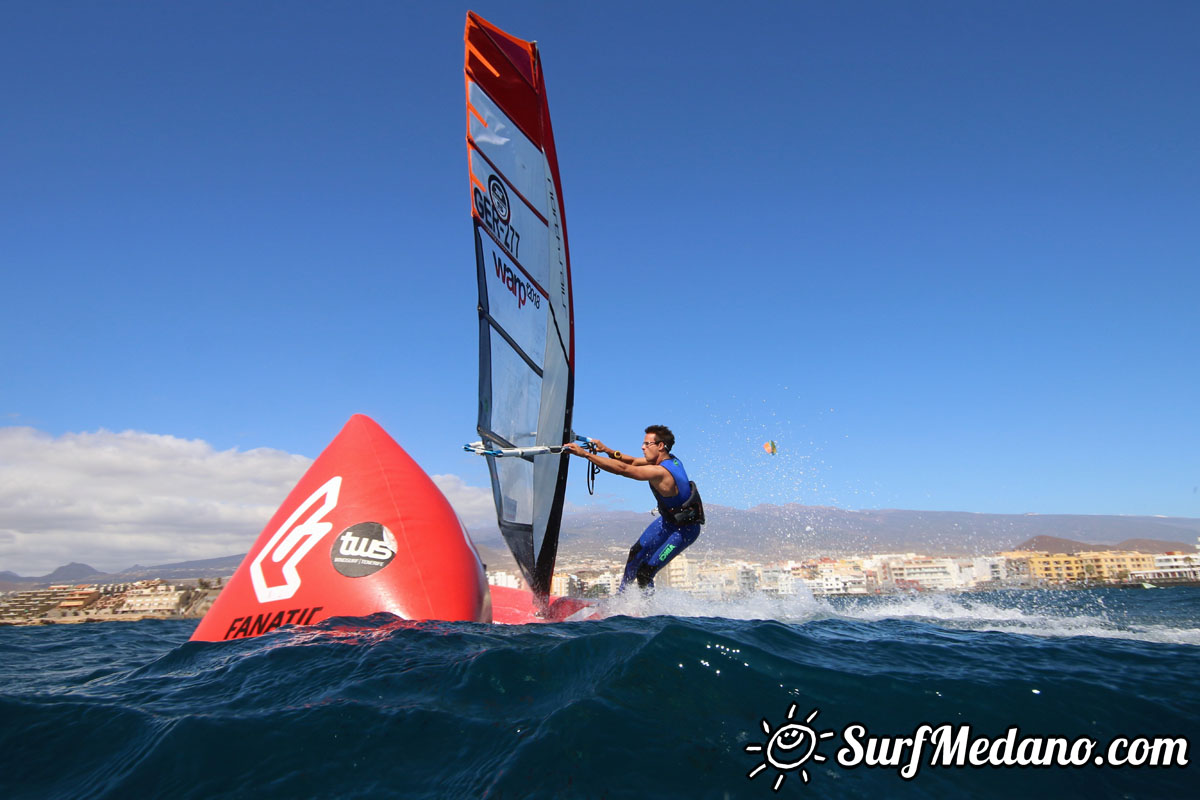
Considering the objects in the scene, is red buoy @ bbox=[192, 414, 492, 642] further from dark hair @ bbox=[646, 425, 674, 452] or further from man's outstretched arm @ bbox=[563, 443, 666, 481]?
dark hair @ bbox=[646, 425, 674, 452]

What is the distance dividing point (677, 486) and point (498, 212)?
4169 mm

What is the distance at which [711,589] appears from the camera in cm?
773

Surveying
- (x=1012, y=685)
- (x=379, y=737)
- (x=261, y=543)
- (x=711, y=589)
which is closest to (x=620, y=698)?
(x=379, y=737)

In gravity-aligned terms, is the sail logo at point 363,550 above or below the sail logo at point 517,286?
below

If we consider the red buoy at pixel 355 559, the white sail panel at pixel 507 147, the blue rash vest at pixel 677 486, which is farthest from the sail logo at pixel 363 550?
the white sail panel at pixel 507 147

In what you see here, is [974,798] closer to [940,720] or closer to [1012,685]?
[940,720]

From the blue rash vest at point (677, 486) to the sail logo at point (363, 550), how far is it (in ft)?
9.56

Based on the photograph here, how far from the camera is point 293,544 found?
489cm

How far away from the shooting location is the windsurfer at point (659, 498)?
596 centimetres

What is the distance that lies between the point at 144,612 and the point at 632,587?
109ft

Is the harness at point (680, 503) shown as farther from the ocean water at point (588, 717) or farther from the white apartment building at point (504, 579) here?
the white apartment building at point (504, 579)

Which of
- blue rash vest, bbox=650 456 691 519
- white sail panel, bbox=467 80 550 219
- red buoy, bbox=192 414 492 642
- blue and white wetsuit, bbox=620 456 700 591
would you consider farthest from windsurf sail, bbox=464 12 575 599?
red buoy, bbox=192 414 492 642

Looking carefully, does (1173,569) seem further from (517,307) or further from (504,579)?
(517,307)

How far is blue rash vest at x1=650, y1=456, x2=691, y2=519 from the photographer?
6.32 metres
